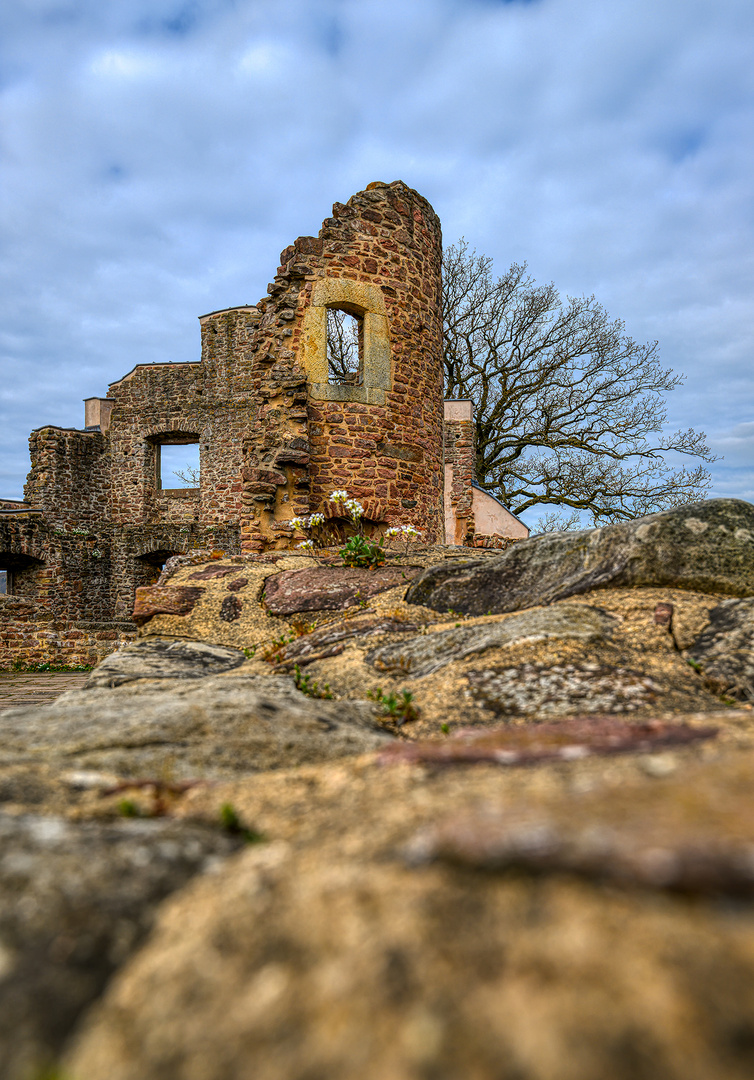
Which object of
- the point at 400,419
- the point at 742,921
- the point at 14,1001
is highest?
the point at 400,419

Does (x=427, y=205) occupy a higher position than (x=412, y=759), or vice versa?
(x=427, y=205)

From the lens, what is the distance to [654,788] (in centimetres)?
92

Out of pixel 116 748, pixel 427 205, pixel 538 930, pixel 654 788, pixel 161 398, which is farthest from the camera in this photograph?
pixel 161 398

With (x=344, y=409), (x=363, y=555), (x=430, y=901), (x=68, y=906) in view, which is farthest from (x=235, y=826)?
(x=344, y=409)

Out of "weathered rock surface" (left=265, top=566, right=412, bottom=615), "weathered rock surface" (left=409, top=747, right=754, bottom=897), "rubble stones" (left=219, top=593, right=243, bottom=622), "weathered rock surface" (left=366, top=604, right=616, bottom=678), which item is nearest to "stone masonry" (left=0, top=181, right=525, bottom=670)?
"weathered rock surface" (left=265, top=566, right=412, bottom=615)

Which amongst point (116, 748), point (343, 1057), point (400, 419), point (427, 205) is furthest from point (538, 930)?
point (427, 205)

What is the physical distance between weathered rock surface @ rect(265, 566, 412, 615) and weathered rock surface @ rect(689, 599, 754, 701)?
6.06 ft

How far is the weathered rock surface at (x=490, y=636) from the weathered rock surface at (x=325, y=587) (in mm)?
1018

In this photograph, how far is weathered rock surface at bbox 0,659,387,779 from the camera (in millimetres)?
1415

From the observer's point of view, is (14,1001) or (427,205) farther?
(427,205)

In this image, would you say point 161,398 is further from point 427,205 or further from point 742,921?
point 742,921

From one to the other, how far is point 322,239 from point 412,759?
7.97 m

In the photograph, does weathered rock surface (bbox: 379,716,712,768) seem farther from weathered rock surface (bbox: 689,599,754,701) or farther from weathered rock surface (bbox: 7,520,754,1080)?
weathered rock surface (bbox: 689,599,754,701)

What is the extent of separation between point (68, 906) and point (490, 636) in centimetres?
180
